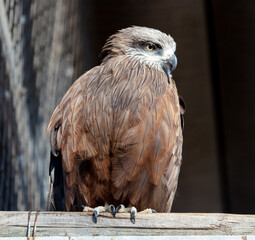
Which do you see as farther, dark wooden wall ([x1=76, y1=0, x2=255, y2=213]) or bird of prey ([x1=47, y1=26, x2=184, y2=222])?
dark wooden wall ([x1=76, y1=0, x2=255, y2=213])

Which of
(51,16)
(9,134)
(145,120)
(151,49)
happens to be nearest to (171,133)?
(145,120)

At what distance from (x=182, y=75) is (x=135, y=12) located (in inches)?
33.6

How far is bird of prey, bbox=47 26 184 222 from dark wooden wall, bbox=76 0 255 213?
10.2ft

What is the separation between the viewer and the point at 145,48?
7.30 ft

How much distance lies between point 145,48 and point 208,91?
3144 millimetres

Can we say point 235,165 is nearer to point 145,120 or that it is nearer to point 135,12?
point 135,12

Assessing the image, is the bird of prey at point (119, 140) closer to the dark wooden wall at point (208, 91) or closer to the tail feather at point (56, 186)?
the tail feather at point (56, 186)

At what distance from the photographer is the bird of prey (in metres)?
1.84

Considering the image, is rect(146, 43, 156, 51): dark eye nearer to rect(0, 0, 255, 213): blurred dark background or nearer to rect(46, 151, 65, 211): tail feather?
rect(46, 151, 65, 211): tail feather

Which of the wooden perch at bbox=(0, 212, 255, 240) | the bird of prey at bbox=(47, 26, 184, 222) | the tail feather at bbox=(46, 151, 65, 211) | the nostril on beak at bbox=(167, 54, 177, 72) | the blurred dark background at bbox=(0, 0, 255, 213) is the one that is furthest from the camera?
the blurred dark background at bbox=(0, 0, 255, 213)

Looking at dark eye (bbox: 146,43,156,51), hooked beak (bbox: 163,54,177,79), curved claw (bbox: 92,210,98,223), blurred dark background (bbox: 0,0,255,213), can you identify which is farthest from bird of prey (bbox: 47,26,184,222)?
blurred dark background (bbox: 0,0,255,213)

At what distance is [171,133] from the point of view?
1898 millimetres

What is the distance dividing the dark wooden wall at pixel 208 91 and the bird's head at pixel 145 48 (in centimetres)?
276

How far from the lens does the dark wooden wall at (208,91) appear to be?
16.6 ft
